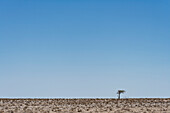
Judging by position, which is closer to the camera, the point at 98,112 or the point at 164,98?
the point at 98,112

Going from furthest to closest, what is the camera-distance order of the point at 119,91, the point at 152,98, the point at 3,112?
the point at 119,91 < the point at 152,98 < the point at 3,112

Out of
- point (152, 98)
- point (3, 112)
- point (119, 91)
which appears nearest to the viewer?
point (3, 112)

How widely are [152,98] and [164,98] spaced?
5.83ft

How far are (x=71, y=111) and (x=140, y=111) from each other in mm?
5758

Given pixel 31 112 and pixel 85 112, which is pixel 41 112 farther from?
pixel 85 112

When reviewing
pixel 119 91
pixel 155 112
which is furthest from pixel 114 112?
pixel 119 91

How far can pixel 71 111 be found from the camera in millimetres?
25750

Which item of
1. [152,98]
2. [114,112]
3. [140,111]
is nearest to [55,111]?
[114,112]

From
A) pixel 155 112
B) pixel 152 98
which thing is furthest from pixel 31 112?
pixel 152 98

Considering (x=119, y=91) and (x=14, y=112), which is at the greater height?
(x=119, y=91)

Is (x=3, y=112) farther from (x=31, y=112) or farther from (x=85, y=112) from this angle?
(x=85, y=112)

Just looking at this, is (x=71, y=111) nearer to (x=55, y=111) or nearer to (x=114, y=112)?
(x=55, y=111)

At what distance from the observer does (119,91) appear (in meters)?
67.4

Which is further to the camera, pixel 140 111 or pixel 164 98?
pixel 164 98
